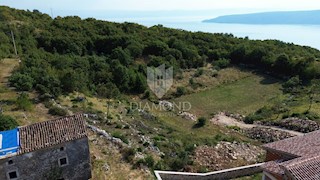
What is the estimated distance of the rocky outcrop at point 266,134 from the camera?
32156 millimetres

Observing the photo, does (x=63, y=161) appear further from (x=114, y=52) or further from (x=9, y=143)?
(x=114, y=52)

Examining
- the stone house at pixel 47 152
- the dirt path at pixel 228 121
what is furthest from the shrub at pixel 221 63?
the stone house at pixel 47 152

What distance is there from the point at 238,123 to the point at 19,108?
24226mm

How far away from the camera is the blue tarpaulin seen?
17.8m

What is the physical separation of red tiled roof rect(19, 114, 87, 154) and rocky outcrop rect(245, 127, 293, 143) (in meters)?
20.1

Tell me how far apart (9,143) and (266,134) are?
2471 cm

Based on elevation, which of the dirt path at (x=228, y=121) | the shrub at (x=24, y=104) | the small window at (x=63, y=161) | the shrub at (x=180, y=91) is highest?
the shrub at (x=24, y=104)

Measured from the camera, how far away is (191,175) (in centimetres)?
2216

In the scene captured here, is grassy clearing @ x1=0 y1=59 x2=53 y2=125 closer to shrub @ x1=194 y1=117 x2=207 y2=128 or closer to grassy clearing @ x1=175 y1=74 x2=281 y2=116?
shrub @ x1=194 y1=117 x2=207 y2=128

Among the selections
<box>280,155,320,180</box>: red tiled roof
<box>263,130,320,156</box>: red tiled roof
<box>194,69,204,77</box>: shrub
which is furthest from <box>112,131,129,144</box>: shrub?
<box>194,69,204,77</box>: shrub

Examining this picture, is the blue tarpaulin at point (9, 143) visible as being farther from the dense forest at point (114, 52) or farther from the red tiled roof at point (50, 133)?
the dense forest at point (114, 52)

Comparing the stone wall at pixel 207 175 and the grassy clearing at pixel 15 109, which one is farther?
the grassy clearing at pixel 15 109

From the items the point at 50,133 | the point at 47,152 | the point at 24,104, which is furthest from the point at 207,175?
the point at 24,104

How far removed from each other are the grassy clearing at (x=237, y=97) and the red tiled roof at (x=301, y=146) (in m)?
22.0
